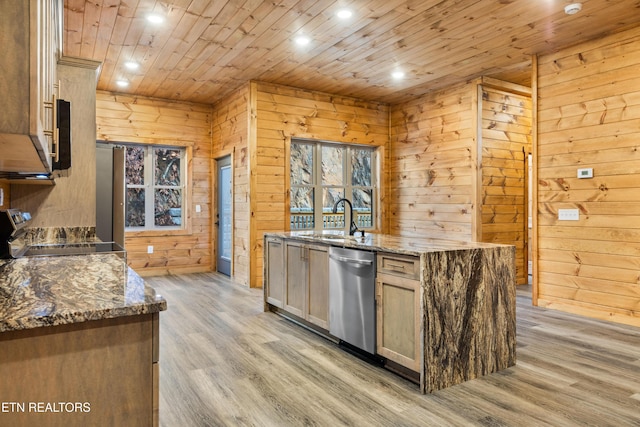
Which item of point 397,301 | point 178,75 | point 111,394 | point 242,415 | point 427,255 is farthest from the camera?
point 178,75

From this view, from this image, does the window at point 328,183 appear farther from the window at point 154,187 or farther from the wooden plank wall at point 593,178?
the wooden plank wall at point 593,178

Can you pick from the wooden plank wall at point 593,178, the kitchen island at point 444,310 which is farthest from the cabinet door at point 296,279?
the wooden plank wall at point 593,178

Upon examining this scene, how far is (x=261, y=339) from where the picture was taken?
139 inches

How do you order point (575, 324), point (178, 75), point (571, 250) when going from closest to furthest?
point (575, 324) < point (571, 250) < point (178, 75)

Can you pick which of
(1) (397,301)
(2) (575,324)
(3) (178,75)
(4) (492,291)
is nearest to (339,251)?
(1) (397,301)

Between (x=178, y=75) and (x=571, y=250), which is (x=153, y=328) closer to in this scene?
(x=571, y=250)

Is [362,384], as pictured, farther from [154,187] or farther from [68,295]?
[154,187]

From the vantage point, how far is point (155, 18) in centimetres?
377

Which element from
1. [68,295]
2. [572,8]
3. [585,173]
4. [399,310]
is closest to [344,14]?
[572,8]

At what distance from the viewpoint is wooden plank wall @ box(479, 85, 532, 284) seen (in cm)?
564

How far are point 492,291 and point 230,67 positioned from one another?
4037 mm

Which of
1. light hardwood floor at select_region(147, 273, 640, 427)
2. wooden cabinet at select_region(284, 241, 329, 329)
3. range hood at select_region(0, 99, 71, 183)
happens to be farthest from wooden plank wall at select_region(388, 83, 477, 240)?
range hood at select_region(0, 99, 71, 183)

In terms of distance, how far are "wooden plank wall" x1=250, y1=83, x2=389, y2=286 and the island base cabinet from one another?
4457 mm

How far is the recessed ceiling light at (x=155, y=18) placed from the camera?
146 inches
